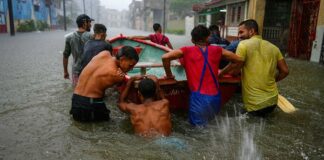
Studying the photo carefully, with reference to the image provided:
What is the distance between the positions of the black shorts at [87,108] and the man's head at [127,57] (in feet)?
2.17

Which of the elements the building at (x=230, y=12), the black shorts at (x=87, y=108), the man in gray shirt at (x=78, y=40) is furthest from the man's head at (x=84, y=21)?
the building at (x=230, y=12)

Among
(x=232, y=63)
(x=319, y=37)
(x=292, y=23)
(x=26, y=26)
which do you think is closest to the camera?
(x=232, y=63)

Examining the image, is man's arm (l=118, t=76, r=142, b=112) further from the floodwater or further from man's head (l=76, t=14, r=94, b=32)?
man's head (l=76, t=14, r=94, b=32)

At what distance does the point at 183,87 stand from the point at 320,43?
9125mm

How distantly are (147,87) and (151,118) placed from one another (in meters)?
0.39

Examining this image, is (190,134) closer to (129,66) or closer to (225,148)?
(225,148)

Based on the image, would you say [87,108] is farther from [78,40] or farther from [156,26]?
[156,26]

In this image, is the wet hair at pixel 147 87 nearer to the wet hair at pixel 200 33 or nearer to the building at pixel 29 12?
the wet hair at pixel 200 33

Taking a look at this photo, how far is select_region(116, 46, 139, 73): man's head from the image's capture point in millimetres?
3846

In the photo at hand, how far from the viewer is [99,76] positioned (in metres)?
4.00

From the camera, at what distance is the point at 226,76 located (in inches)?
198

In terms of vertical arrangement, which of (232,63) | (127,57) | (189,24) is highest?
(189,24)

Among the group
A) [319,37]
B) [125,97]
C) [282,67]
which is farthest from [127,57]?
[319,37]

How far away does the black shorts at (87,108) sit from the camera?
4.21 m
